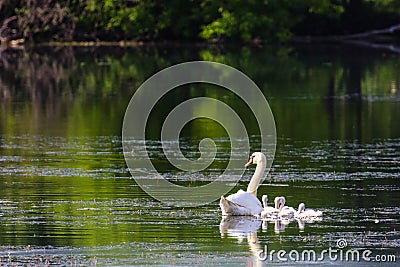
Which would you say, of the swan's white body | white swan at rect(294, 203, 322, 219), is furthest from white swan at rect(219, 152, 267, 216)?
white swan at rect(294, 203, 322, 219)

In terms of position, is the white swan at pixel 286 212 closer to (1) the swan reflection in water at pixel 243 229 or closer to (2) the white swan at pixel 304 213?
(2) the white swan at pixel 304 213

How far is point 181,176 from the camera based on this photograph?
51.9 feet

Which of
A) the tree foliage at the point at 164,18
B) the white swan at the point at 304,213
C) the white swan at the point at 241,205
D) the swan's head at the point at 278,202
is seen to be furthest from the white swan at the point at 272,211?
the tree foliage at the point at 164,18

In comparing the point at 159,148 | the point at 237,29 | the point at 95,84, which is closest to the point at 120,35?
the point at 237,29

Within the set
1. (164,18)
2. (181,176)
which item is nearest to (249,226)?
(181,176)

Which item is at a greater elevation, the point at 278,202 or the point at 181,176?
the point at 278,202

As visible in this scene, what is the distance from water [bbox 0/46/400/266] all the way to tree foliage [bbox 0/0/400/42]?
1973 cm

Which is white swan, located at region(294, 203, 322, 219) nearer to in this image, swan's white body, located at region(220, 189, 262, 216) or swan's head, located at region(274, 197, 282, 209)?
swan's head, located at region(274, 197, 282, 209)

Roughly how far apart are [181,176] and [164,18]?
4085 cm

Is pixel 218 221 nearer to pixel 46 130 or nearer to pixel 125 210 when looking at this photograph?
pixel 125 210

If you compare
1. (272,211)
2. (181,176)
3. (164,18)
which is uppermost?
(164,18)

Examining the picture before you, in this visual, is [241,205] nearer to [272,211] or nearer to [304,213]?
[272,211]

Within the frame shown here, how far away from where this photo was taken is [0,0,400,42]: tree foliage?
54.2 metres

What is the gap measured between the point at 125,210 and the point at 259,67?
26.8 metres
